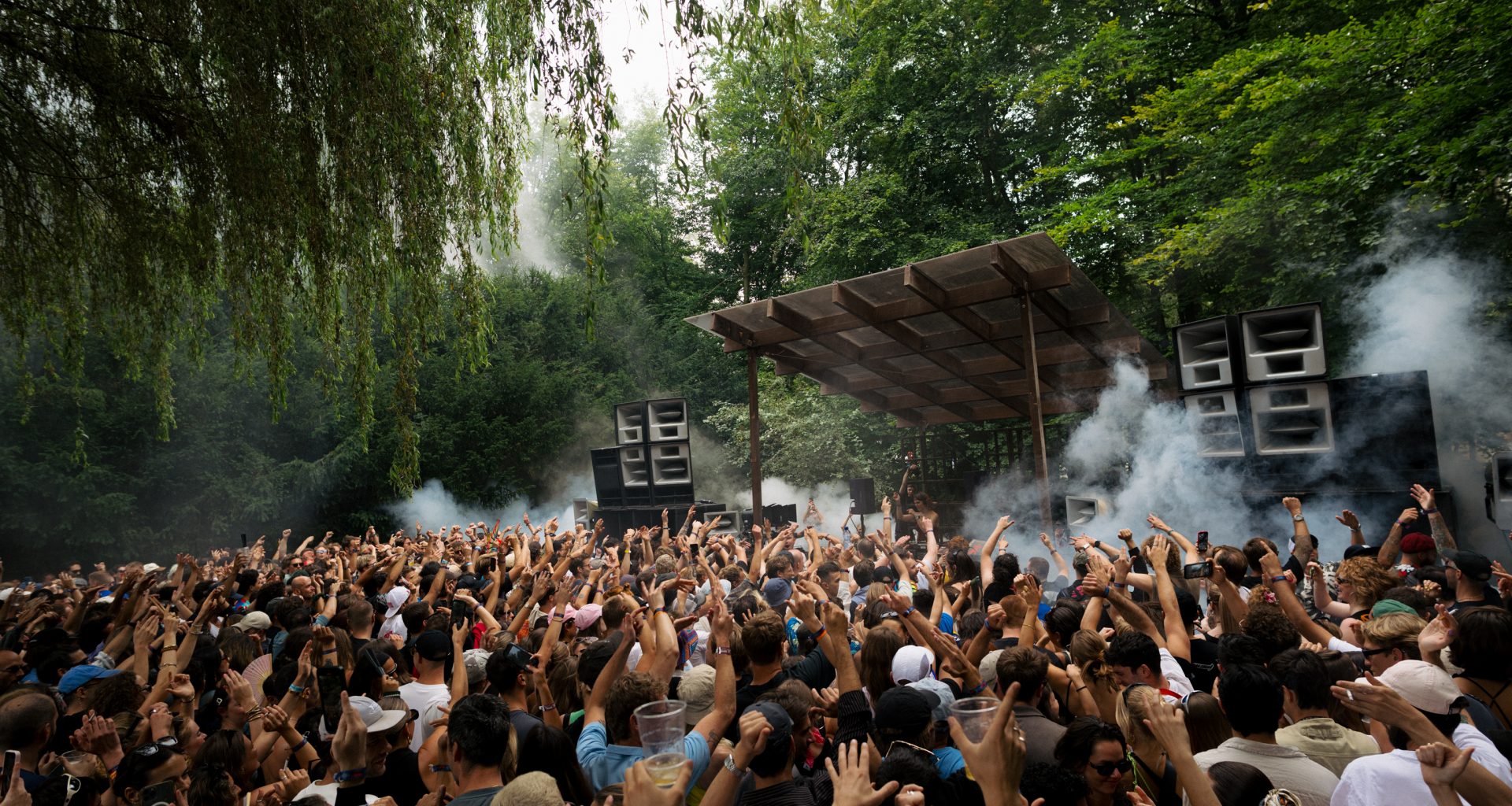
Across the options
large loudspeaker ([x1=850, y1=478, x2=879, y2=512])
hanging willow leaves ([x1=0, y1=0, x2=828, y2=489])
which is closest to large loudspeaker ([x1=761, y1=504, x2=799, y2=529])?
large loudspeaker ([x1=850, y1=478, x2=879, y2=512])

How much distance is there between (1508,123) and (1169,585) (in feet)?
33.0

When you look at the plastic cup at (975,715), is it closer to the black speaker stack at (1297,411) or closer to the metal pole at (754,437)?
the black speaker stack at (1297,411)

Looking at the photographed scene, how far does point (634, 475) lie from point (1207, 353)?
27.8ft

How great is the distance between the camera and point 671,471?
13.5 meters

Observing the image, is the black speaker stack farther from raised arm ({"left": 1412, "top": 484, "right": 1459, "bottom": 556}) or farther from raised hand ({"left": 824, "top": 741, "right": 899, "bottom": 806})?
raised hand ({"left": 824, "top": 741, "right": 899, "bottom": 806})

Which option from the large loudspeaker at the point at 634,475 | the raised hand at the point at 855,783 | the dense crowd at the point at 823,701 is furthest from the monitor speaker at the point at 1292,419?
the raised hand at the point at 855,783

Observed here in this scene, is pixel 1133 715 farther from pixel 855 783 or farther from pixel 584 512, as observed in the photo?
pixel 584 512

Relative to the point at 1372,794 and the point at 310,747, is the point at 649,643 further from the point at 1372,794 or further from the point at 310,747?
the point at 1372,794

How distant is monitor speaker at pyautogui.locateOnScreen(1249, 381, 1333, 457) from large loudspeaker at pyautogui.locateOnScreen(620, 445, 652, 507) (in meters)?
8.49

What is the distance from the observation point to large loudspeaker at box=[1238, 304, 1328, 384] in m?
9.09

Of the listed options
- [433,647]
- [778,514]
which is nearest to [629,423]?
[778,514]

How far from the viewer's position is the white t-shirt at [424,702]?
402 centimetres

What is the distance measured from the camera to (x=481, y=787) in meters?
2.87

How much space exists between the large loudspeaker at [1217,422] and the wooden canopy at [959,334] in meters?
1.57
